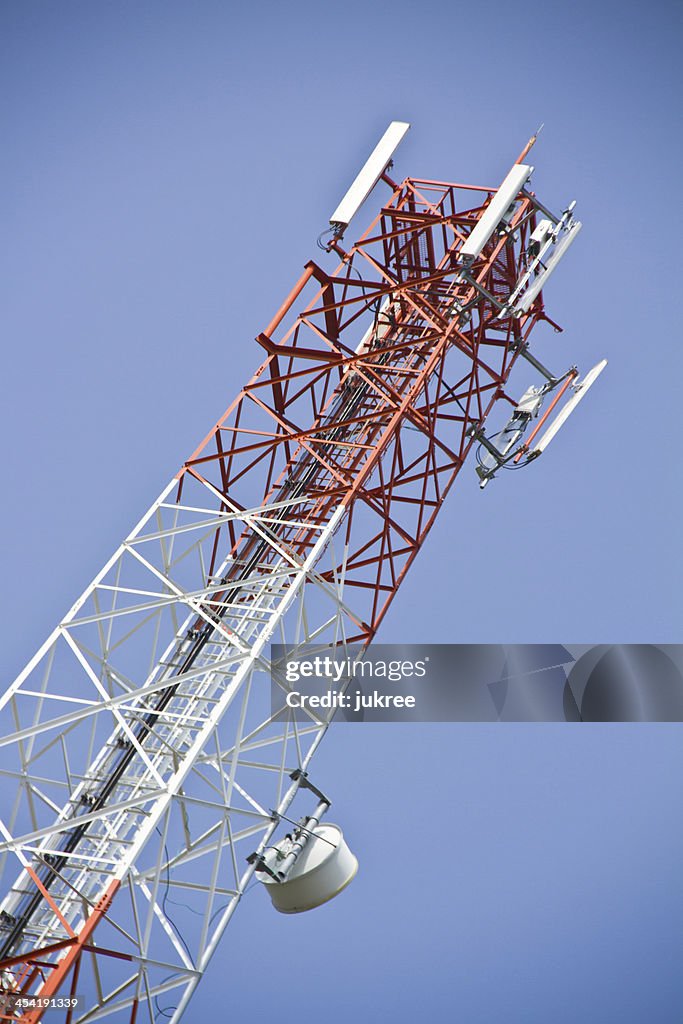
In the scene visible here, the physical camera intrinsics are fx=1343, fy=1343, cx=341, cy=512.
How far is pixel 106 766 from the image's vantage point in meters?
26.7

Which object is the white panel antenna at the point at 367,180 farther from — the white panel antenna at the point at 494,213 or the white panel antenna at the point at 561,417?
the white panel antenna at the point at 561,417

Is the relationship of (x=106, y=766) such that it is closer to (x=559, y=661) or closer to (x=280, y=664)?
(x=280, y=664)

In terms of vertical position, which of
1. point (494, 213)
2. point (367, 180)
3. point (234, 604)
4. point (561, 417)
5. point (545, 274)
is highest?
point (545, 274)

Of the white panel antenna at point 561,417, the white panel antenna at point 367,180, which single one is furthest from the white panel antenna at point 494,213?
the white panel antenna at point 561,417

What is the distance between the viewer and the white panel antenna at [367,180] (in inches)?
1256

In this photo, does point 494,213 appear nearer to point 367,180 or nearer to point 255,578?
point 367,180

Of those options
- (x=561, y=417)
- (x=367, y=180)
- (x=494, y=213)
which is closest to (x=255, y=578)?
(x=561, y=417)

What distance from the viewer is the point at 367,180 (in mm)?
32812

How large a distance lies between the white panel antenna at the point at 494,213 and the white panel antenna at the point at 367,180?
2994 millimetres

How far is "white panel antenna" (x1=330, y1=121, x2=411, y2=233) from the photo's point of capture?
3189 centimetres

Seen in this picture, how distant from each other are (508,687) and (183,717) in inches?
746

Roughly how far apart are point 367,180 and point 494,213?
3.79m

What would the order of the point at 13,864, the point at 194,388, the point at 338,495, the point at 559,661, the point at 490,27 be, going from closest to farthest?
1. the point at 338,495
2. the point at 13,864
3. the point at 559,661
4. the point at 490,27
5. the point at 194,388

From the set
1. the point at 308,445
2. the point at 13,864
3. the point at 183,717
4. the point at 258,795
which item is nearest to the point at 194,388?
the point at 258,795
